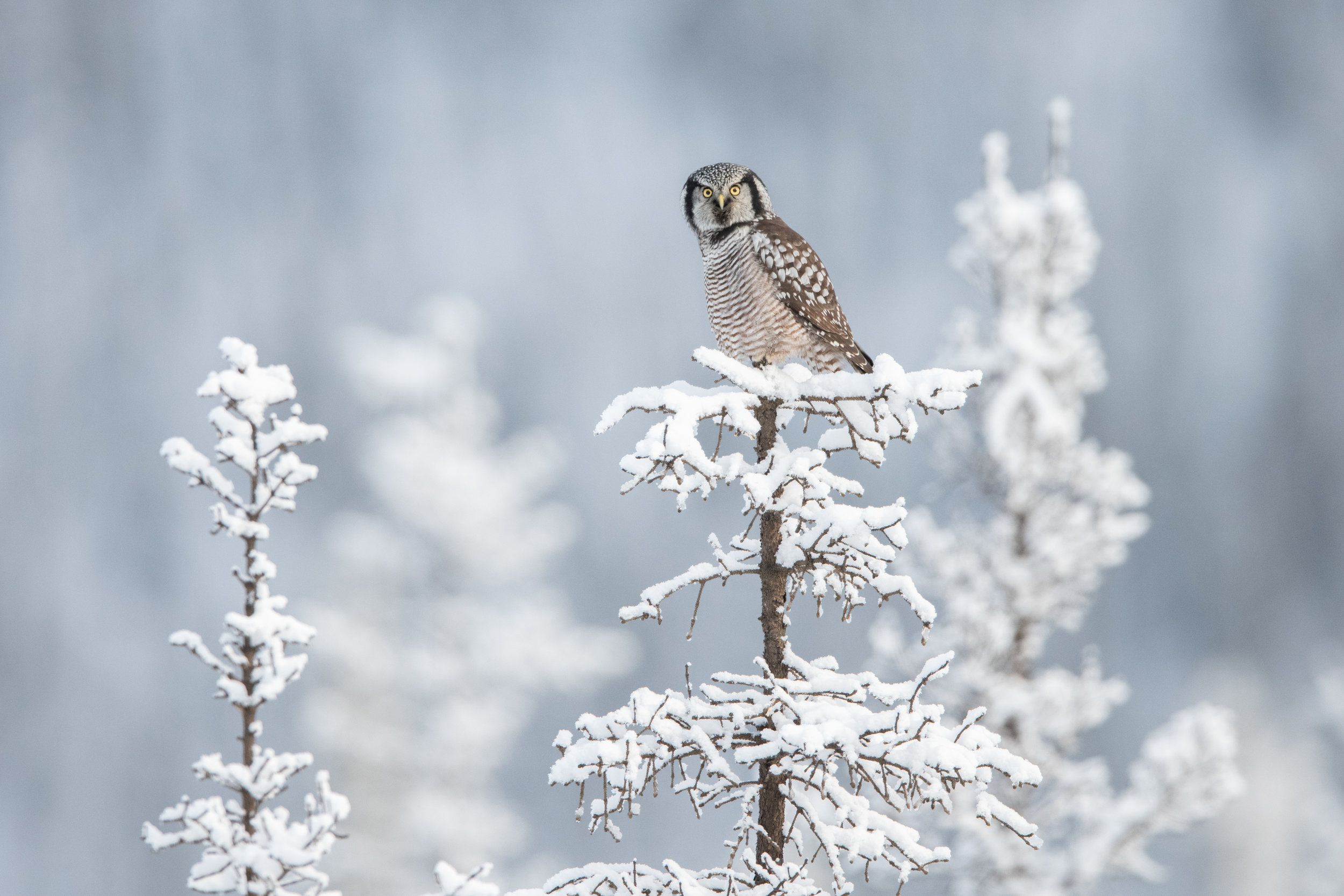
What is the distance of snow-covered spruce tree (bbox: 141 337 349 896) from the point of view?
332cm

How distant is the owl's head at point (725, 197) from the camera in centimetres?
607

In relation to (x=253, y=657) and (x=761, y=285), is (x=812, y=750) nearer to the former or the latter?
(x=253, y=657)

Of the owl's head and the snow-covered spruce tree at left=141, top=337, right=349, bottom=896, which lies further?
the owl's head

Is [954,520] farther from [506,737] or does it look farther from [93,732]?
[93,732]

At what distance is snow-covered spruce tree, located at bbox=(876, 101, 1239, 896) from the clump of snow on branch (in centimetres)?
580

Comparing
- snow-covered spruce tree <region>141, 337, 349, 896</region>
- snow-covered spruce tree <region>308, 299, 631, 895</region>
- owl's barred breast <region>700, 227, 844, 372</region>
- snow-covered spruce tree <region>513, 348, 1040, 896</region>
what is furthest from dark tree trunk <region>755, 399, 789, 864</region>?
snow-covered spruce tree <region>308, 299, 631, 895</region>

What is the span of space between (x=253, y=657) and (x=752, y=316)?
11.0 feet

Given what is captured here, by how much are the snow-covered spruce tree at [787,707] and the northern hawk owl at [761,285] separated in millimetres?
1293

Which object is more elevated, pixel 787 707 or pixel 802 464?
pixel 802 464

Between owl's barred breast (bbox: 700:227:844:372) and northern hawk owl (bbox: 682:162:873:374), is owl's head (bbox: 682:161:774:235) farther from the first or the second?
owl's barred breast (bbox: 700:227:844:372)

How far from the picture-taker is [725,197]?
6062mm

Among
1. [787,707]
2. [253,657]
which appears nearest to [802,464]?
[787,707]

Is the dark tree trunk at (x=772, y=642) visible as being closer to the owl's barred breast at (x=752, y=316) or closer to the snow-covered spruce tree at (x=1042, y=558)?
the owl's barred breast at (x=752, y=316)

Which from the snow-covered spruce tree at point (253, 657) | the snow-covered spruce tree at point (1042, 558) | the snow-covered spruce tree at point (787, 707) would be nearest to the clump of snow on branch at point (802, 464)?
the snow-covered spruce tree at point (787, 707)
